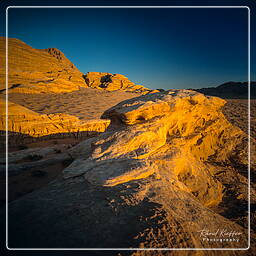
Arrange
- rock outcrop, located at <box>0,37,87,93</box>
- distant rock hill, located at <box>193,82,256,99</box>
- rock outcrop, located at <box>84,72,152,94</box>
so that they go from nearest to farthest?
rock outcrop, located at <box>0,37,87,93</box> < distant rock hill, located at <box>193,82,256,99</box> < rock outcrop, located at <box>84,72,152,94</box>

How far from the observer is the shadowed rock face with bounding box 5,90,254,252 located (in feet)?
4.12

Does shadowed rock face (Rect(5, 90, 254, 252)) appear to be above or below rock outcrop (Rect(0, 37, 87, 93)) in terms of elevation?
below

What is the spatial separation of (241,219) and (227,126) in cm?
293

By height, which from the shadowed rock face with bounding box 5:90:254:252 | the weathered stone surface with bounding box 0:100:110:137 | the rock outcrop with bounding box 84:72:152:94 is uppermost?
the rock outcrop with bounding box 84:72:152:94

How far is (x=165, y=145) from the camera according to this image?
9.59 feet

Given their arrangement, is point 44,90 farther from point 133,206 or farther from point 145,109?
point 133,206

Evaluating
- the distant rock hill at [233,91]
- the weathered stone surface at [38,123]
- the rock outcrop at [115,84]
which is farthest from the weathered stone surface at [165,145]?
the rock outcrop at [115,84]

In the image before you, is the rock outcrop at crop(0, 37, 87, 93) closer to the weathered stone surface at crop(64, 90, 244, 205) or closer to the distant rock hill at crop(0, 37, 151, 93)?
the distant rock hill at crop(0, 37, 151, 93)

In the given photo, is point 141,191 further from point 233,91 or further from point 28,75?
point 233,91

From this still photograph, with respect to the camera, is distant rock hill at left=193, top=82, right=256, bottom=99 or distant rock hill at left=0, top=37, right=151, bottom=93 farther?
distant rock hill at left=193, top=82, right=256, bottom=99

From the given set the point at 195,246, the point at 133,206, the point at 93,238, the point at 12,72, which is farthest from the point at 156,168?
the point at 12,72

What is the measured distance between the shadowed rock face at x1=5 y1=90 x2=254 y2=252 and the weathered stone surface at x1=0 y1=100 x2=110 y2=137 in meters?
3.72

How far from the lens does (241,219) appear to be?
202 cm

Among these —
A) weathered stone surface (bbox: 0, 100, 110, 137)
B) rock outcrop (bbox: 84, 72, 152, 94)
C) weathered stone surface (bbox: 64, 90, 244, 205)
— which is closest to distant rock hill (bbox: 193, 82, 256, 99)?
rock outcrop (bbox: 84, 72, 152, 94)
